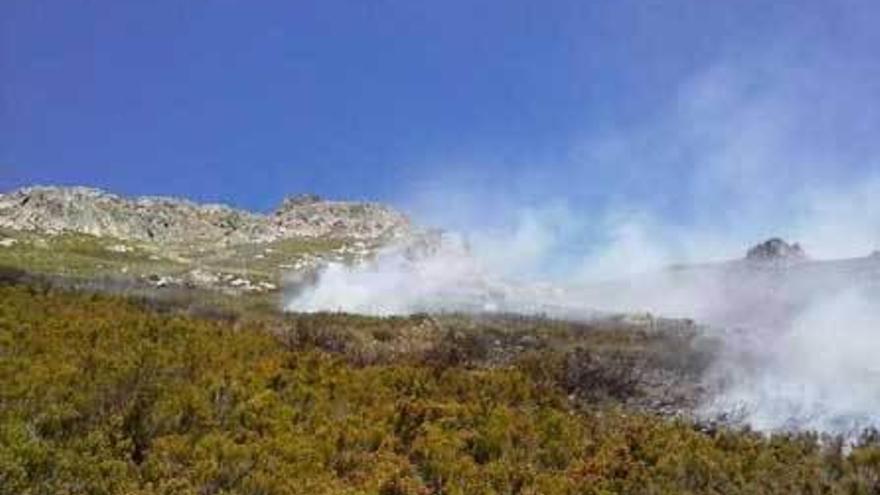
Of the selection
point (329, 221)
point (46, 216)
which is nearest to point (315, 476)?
point (46, 216)

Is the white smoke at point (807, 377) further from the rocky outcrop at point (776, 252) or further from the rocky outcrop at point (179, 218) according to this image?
the rocky outcrop at point (179, 218)

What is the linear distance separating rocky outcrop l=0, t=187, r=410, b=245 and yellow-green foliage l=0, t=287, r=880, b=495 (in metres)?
96.0

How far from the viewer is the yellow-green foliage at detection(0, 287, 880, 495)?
15.5m

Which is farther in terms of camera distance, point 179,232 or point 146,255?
point 179,232

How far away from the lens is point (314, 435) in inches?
706

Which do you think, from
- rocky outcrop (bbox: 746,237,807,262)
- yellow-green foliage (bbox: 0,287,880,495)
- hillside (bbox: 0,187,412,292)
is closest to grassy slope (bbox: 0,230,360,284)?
hillside (bbox: 0,187,412,292)

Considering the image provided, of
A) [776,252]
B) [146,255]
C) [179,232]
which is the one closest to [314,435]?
[776,252]

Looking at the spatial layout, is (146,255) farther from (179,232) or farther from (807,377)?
(807,377)

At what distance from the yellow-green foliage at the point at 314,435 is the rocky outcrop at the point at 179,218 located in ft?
315

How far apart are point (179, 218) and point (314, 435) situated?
117 m

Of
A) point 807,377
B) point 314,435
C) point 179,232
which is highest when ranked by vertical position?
point 179,232

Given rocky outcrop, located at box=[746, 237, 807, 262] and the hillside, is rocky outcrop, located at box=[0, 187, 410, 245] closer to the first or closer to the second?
the hillside

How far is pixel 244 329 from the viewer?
27.8 meters

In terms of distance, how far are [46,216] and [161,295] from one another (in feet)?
283
